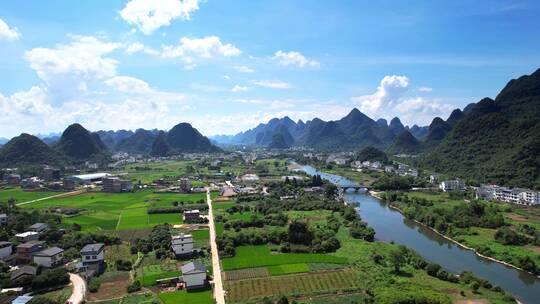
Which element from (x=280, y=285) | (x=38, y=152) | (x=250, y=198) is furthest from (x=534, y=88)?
(x=38, y=152)

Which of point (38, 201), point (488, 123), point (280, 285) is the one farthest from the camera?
point (488, 123)

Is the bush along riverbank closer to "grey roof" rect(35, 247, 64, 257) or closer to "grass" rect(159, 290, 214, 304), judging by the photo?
"grass" rect(159, 290, 214, 304)

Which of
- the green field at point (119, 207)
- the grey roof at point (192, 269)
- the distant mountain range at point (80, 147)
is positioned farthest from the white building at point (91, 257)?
the distant mountain range at point (80, 147)

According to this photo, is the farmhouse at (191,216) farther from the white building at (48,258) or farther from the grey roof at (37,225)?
the white building at (48,258)

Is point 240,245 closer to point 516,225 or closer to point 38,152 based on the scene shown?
point 516,225

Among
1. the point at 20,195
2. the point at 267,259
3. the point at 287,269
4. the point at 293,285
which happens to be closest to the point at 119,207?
the point at 20,195

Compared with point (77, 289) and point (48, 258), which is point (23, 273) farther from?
point (77, 289)
